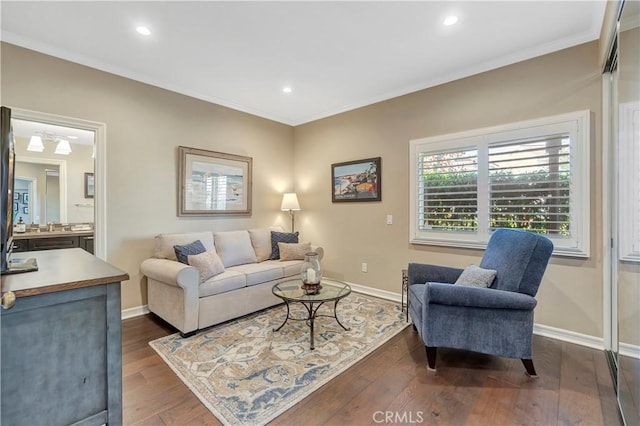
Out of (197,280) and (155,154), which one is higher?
(155,154)

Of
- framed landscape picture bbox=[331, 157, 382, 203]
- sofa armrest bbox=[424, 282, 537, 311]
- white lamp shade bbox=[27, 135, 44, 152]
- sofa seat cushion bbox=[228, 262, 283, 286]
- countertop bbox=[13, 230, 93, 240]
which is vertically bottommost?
sofa seat cushion bbox=[228, 262, 283, 286]

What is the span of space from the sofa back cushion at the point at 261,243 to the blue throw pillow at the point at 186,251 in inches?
36.6

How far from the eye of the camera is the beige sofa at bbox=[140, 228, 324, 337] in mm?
2697

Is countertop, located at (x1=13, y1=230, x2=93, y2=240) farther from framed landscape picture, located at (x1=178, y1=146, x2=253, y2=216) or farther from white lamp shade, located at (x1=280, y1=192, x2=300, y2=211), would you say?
white lamp shade, located at (x1=280, y1=192, x2=300, y2=211)

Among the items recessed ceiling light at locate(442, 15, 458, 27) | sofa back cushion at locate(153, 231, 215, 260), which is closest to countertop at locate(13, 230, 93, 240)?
sofa back cushion at locate(153, 231, 215, 260)

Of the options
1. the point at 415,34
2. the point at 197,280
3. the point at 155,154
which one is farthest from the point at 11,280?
the point at 415,34

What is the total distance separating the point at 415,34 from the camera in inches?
101

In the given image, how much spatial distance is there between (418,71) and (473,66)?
1.85 feet

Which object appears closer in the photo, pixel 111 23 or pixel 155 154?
pixel 111 23

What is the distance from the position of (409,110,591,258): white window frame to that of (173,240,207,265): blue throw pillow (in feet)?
8.21

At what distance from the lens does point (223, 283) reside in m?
2.95

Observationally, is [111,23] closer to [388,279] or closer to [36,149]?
[36,149]

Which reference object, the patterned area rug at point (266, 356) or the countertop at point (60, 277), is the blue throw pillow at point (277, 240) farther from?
the countertop at point (60, 277)

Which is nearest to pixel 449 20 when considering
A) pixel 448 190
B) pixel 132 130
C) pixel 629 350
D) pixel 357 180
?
pixel 448 190
